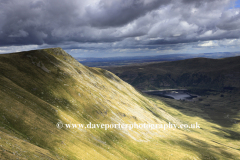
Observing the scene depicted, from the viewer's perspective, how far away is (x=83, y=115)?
87188 millimetres

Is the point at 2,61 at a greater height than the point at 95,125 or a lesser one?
greater

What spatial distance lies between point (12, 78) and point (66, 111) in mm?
31521

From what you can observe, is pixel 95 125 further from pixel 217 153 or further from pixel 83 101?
pixel 217 153

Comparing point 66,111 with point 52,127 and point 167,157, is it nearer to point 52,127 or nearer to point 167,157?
point 52,127

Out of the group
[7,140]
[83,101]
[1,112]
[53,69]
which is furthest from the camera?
[53,69]

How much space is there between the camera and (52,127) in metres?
59.2

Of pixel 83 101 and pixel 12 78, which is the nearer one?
pixel 12 78

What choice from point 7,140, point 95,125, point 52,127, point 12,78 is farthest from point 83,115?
point 7,140

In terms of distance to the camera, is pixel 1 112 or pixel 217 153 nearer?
pixel 1 112

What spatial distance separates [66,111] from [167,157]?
59352mm

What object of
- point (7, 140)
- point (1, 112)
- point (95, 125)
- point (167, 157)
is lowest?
point (167, 157)

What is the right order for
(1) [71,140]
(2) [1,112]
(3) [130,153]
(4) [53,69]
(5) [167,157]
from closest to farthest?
(2) [1,112] < (1) [71,140] < (3) [130,153] < (5) [167,157] < (4) [53,69]

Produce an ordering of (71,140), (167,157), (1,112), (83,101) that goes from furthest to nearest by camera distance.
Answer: (83,101) < (167,157) < (71,140) < (1,112)

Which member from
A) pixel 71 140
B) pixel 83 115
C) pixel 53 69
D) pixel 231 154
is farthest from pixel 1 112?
pixel 231 154
